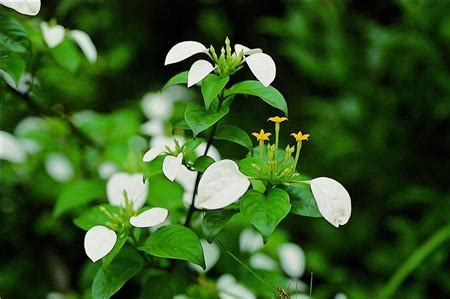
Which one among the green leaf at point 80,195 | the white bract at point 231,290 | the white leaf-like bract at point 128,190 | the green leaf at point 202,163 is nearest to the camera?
the green leaf at point 202,163

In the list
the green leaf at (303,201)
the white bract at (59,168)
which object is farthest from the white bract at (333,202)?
the white bract at (59,168)

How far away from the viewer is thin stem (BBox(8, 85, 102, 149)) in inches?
47.7

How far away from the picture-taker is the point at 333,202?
2.50 ft

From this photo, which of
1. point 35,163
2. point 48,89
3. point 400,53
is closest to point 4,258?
point 35,163

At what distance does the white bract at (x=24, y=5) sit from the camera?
2.66ft

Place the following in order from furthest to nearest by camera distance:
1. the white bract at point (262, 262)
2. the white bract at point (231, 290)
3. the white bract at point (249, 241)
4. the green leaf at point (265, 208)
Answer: the white bract at point (249, 241) < the white bract at point (262, 262) < the white bract at point (231, 290) < the green leaf at point (265, 208)

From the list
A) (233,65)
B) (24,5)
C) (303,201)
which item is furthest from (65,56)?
(303,201)

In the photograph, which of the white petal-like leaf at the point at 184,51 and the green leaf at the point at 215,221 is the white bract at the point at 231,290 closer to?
the green leaf at the point at 215,221

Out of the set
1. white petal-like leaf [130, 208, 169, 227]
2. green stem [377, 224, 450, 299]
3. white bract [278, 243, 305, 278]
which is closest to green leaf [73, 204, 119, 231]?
white petal-like leaf [130, 208, 169, 227]

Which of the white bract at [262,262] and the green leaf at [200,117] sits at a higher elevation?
the green leaf at [200,117]

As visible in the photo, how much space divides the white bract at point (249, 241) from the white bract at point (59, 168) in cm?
44

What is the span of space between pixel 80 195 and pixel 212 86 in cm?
54

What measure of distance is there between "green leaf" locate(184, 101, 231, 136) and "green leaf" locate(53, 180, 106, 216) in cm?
49

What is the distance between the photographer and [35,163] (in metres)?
1.66
